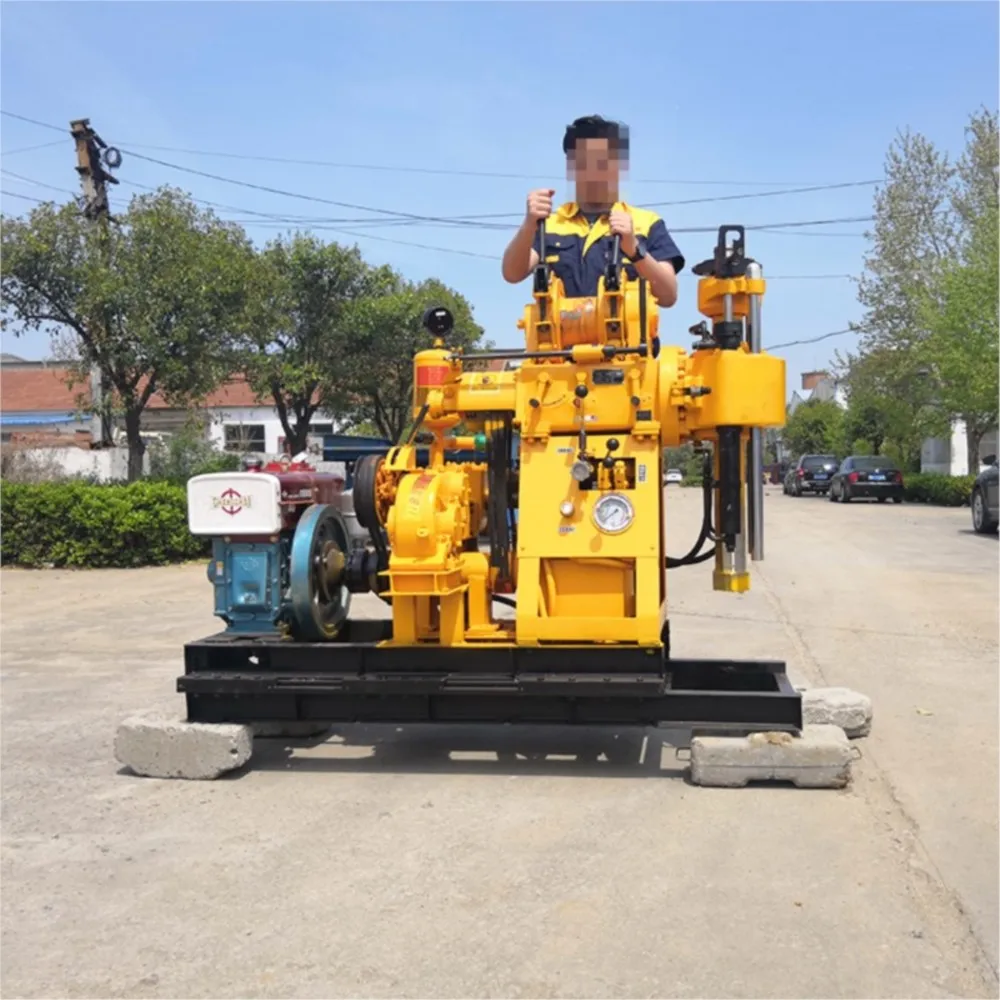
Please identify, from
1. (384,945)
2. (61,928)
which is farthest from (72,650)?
(384,945)

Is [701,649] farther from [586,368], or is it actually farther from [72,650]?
[72,650]

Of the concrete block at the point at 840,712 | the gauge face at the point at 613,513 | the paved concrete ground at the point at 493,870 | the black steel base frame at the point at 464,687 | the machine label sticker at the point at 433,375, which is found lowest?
the paved concrete ground at the point at 493,870

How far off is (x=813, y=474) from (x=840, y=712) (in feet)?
106

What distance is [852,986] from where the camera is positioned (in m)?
3.13

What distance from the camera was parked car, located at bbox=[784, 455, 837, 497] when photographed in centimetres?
3644

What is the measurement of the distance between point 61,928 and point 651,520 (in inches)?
114

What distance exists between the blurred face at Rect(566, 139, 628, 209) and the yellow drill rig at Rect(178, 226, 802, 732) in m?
0.46

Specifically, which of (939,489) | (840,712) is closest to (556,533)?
(840,712)

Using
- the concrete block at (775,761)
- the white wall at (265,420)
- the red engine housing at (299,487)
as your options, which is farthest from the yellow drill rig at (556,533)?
the white wall at (265,420)

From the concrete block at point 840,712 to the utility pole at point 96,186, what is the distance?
1416 centimetres

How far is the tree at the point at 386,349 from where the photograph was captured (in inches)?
1027

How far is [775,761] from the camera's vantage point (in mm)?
4809

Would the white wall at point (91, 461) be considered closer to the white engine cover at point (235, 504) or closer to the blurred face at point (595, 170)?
the white engine cover at point (235, 504)

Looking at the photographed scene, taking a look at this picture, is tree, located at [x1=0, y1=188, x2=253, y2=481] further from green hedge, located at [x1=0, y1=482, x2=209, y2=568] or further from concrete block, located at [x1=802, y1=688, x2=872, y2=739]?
concrete block, located at [x1=802, y1=688, x2=872, y2=739]
